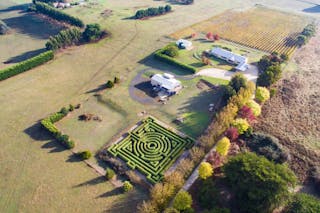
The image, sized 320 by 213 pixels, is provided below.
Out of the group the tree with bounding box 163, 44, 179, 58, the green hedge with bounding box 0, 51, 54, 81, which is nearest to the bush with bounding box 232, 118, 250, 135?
the tree with bounding box 163, 44, 179, 58

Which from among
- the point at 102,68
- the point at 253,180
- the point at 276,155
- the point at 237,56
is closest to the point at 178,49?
the point at 237,56

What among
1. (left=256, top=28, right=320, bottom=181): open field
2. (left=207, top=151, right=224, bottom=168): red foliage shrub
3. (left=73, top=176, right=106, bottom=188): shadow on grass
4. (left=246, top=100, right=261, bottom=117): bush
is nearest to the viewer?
(left=73, top=176, right=106, bottom=188): shadow on grass

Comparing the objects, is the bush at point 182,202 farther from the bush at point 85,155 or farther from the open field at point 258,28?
the open field at point 258,28

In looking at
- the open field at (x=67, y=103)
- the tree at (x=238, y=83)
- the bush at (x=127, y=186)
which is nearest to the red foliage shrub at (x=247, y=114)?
the tree at (x=238, y=83)

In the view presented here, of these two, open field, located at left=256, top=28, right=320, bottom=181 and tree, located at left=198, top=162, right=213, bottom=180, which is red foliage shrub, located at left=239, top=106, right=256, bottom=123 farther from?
tree, located at left=198, top=162, right=213, bottom=180

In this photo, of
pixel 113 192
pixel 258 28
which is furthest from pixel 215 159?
pixel 258 28
